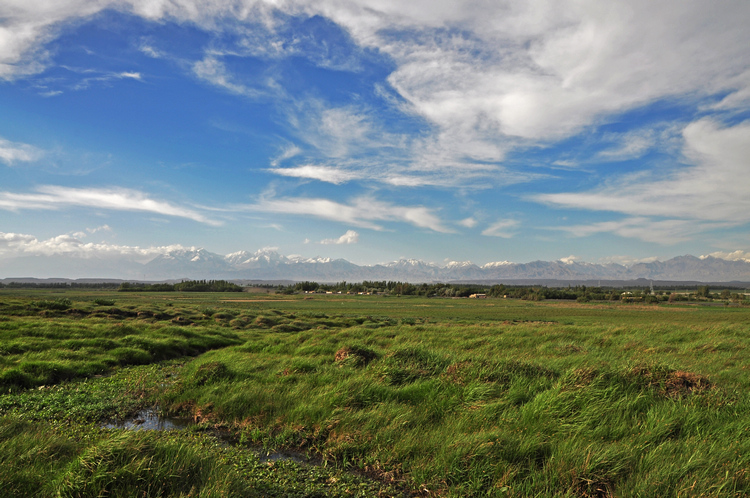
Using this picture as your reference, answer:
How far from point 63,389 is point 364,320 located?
129ft

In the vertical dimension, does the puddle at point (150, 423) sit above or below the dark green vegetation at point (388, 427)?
below

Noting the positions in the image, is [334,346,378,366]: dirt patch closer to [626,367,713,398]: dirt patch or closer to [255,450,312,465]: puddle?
[255,450,312,465]: puddle

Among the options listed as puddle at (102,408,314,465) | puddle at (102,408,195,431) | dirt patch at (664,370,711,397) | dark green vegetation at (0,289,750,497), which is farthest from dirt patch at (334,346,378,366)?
dirt patch at (664,370,711,397)

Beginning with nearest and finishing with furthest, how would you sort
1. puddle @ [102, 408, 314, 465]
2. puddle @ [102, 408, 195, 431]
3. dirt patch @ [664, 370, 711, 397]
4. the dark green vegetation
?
the dark green vegetation
puddle @ [102, 408, 314, 465]
dirt patch @ [664, 370, 711, 397]
puddle @ [102, 408, 195, 431]

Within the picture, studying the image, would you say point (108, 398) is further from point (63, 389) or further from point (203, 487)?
point (203, 487)

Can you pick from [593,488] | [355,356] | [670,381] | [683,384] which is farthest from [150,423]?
[683,384]

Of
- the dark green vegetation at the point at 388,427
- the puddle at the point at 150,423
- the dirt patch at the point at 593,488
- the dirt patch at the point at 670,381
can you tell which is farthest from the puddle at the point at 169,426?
the dirt patch at the point at 670,381

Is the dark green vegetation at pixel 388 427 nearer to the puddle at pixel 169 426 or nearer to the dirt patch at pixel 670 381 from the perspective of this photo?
the dirt patch at pixel 670 381

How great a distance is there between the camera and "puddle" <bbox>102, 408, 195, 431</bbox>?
959 centimetres

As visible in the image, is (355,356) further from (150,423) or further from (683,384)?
(683,384)

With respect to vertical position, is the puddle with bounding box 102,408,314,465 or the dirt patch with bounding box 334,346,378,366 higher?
the dirt patch with bounding box 334,346,378,366

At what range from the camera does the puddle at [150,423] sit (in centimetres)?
959

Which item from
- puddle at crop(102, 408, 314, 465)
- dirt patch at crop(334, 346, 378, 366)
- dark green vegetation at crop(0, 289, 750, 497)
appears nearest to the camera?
dark green vegetation at crop(0, 289, 750, 497)

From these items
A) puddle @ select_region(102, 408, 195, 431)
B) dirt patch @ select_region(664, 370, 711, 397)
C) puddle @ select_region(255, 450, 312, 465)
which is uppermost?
dirt patch @ select_region(664, 370, 711, 397)
